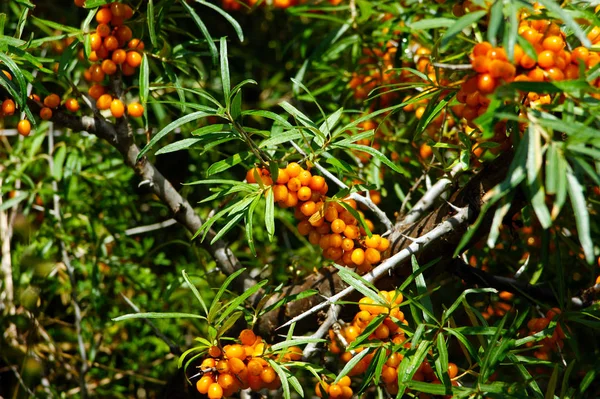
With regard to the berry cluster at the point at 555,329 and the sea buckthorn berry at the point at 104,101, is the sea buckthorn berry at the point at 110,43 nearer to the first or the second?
the sea buckthorn berry at the point at 104,101

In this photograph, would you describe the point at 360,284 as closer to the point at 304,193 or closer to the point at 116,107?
the point at 304,193

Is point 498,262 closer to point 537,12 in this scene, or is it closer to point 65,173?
point 537,12

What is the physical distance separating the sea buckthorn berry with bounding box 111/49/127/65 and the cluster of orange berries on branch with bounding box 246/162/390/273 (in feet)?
1.67

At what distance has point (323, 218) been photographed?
143 cm

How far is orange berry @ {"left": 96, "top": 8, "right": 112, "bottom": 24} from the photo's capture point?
1568 mm

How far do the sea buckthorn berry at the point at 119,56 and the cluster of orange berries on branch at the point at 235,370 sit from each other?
792 mm

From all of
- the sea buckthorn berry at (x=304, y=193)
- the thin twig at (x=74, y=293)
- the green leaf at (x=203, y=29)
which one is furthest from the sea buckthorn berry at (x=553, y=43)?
the thin twig at (x=74, y=293)

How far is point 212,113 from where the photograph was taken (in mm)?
1310

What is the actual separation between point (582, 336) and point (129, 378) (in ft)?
5.73

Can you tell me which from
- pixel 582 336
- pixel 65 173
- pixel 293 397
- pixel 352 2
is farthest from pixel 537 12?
pixel 293 397

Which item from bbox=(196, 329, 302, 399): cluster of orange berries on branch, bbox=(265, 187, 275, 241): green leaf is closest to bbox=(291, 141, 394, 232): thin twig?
bbox=(265, 187, 275, 241): green leaf

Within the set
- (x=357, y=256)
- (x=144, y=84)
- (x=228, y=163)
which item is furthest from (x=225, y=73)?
(x=357, y=256)

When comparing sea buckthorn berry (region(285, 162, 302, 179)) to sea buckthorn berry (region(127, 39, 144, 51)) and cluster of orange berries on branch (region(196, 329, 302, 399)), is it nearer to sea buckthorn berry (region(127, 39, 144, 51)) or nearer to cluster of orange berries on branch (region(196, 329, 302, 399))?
cluster of orange berries on branch (region(196, 329, 302, 399))

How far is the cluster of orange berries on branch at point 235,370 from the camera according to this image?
135 centimetres
